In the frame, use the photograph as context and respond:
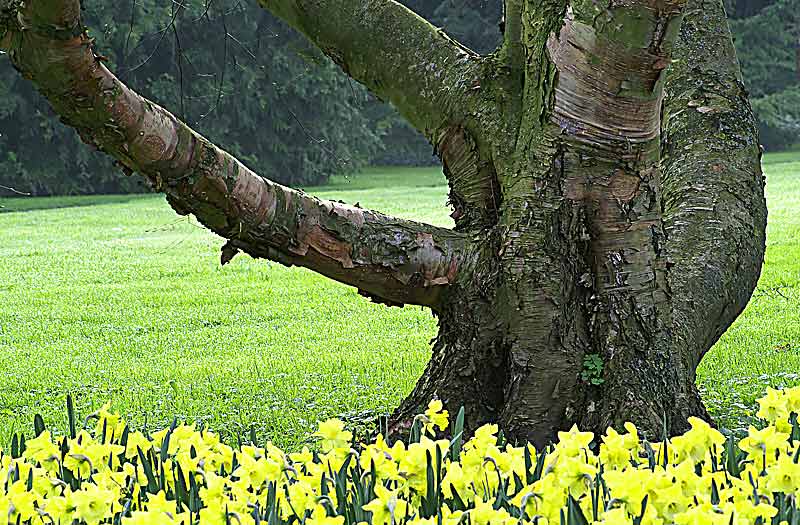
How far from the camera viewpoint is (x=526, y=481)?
245 centimetres

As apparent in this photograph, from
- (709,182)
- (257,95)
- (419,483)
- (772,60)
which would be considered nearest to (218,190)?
(419,483)

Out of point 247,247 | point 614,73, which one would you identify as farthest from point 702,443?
point 247,247

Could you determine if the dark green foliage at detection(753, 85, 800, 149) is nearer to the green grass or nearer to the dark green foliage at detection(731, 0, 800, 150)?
the dark green foliage at detection(731, 0, 800, 150)

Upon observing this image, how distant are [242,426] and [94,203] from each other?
2060 cm

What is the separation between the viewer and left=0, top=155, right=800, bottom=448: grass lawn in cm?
566

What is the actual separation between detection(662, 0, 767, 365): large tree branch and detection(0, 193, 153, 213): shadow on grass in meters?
20.3

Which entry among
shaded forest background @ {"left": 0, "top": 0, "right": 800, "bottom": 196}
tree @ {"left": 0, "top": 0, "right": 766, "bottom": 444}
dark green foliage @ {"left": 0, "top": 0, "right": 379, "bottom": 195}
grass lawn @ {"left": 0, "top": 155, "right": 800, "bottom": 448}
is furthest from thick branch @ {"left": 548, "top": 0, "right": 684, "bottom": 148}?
dark green foliage @ {"left": 0, "top": 0, "right": 379, "bottom": 195}

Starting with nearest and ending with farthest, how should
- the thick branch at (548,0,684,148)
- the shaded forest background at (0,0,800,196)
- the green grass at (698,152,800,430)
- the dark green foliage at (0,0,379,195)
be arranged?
1. the thick branch at (548,0,684,148)
2. the green grass at (698,152,800,430)
3. the shaded forest background at (0,0,800,196)
4. the dark green foliage at (0,0,379,195)

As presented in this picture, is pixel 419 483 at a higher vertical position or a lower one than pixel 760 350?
higher

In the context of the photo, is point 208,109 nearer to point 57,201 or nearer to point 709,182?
point 57,201

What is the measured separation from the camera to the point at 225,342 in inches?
303

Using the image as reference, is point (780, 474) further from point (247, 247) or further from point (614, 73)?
point (247, 247)

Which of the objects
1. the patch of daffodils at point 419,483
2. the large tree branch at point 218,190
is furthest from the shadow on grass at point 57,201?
the patch of daffodils at point 419,483

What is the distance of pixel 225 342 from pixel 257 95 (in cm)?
2138
